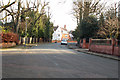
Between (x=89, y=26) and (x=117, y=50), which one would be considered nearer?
(x=117, y=50)

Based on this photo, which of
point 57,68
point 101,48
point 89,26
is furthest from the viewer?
point 89,26

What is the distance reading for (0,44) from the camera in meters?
31.3

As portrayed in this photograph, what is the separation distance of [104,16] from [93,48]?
996 cm

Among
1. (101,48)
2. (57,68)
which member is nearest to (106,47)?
(101,48)

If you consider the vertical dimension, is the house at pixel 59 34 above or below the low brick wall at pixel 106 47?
above

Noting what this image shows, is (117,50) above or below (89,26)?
below

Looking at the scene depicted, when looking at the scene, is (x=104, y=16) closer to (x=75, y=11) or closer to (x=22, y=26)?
(x=75, y=11)

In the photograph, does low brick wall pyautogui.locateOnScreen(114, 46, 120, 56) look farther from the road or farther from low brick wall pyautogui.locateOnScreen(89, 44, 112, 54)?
the road

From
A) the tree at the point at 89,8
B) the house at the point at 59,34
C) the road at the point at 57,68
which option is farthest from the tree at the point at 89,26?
the house at the point at 59,34

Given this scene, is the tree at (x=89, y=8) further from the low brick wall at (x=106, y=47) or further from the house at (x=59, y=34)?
the house at (x=59, y=34)

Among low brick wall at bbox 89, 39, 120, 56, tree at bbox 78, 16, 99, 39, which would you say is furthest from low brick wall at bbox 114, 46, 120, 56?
tree at bbox 78, 16, 99, 39

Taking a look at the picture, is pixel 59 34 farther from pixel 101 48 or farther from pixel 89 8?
pixel 101 48

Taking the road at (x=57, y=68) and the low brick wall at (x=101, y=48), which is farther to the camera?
the low brick wall at (x=101, y=48)

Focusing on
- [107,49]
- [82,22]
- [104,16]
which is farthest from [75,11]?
[107,49]
